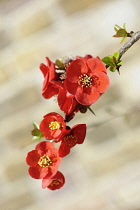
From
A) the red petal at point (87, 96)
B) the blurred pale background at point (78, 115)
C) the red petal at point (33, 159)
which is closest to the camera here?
the red petal at point (87, 96)

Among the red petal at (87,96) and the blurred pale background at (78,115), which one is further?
the blurred pale background at (78,115)

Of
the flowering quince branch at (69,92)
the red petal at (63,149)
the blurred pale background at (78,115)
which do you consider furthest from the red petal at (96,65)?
Answer: the blurred pale background at (78,115)

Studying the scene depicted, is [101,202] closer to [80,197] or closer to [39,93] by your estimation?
[80,197]

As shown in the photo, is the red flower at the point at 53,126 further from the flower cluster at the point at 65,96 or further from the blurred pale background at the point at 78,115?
the blurred pale background at the point at 78,115

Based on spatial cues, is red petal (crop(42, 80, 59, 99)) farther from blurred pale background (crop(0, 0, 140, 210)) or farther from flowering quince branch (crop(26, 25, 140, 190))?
blurred pale background (crop(0, 0, 140, 210))

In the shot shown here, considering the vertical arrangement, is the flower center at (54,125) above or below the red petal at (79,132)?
above

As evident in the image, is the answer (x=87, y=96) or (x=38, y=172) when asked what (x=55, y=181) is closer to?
(x=38, y=172)

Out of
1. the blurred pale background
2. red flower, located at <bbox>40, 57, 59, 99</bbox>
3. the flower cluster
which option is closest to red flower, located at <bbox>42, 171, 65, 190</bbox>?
the flower cluster

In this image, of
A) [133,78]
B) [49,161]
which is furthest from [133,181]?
[49,161]
